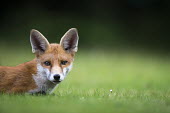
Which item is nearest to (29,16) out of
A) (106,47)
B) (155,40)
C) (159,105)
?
(106,47)

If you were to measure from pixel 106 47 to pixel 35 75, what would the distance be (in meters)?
17.8

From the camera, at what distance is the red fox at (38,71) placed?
26.2 ft

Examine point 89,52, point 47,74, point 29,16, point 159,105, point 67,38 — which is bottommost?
point 159,105

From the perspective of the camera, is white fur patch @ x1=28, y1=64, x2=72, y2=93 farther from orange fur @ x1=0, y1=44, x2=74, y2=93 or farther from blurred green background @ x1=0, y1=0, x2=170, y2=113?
blurred green background @ x1=0, y1=0, x2=170, y2=113

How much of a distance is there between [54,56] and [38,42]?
0.59 meters

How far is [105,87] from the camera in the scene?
1201cm

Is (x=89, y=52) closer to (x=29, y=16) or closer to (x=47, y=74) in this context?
(x=29, y=16)

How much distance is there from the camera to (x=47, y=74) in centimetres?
793

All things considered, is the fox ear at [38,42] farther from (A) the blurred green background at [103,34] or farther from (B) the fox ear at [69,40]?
(A) the blurred green background at [103,34]

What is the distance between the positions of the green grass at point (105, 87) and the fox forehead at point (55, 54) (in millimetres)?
803

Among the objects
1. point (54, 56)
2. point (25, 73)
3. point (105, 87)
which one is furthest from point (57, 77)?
point (105, 87)

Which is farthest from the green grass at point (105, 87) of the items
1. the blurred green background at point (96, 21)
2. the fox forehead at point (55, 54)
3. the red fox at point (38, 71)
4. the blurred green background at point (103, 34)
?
the blurred green background at point (96, 21)

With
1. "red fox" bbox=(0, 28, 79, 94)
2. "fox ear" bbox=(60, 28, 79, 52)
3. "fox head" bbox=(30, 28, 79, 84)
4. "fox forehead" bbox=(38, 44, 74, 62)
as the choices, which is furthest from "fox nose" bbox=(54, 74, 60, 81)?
"fox ear" bbox=(60, 28, 79, 52)

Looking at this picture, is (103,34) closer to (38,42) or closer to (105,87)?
(105,87)
